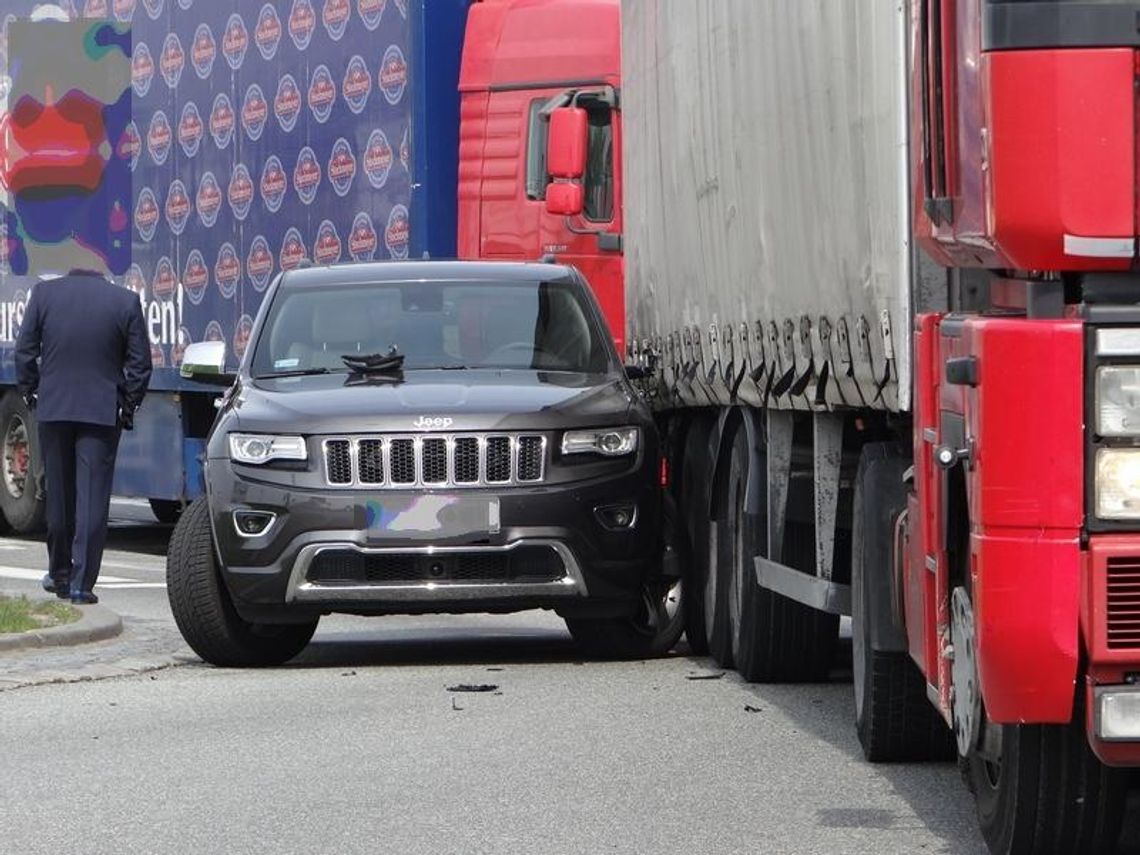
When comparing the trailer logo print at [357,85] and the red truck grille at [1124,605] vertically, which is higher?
the trailer logo print at [357,85]

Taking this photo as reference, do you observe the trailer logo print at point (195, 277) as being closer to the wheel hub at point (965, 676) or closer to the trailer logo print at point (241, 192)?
the trailer logo print at point (241, 192)

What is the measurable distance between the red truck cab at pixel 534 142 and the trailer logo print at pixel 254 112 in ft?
8.02

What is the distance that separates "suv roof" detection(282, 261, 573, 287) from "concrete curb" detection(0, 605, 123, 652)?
5.87 ft

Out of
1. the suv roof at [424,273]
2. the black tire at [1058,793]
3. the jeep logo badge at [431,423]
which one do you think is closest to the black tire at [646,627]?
the jeep logo badge at [431,423]

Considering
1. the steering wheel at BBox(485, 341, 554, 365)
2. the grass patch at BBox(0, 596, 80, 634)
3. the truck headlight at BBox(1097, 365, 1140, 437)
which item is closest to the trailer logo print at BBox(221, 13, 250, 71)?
the grass patch at BBox(0, 596, 80, 634)

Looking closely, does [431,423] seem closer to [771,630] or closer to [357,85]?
[771,630]

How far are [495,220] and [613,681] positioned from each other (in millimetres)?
6248

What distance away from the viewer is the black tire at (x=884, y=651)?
8.96 meters

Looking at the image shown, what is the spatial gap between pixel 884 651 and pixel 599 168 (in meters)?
9.05

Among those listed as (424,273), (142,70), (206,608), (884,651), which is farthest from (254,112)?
(884,651)

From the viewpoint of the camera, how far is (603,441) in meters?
12.5

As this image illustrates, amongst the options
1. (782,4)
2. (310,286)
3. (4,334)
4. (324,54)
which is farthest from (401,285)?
(4,334)

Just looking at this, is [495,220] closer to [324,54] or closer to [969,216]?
[324,54]

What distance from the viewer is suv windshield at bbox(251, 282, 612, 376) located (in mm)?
13328
